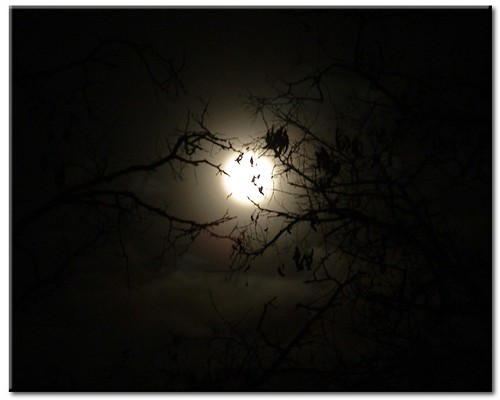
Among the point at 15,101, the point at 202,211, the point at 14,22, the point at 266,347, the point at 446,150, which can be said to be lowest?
the point at 266,347

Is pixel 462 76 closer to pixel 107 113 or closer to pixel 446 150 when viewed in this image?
pixel 446 150

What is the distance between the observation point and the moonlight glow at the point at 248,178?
2.57 m

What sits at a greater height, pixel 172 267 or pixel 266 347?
pixel 172 267

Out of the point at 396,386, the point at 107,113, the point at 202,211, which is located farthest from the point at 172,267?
the point at 396,386

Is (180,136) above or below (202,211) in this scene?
above

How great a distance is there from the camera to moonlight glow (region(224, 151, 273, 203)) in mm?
2570

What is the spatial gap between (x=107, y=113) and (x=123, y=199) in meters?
0.49

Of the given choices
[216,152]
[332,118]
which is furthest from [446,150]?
[216,152]

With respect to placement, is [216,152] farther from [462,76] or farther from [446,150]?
[462,76]

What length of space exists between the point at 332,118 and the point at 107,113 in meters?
1.25

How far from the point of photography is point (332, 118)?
2.62 metres

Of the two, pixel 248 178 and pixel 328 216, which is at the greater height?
pixel 248 178

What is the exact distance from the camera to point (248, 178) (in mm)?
2580

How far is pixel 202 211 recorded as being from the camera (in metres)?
2.56
